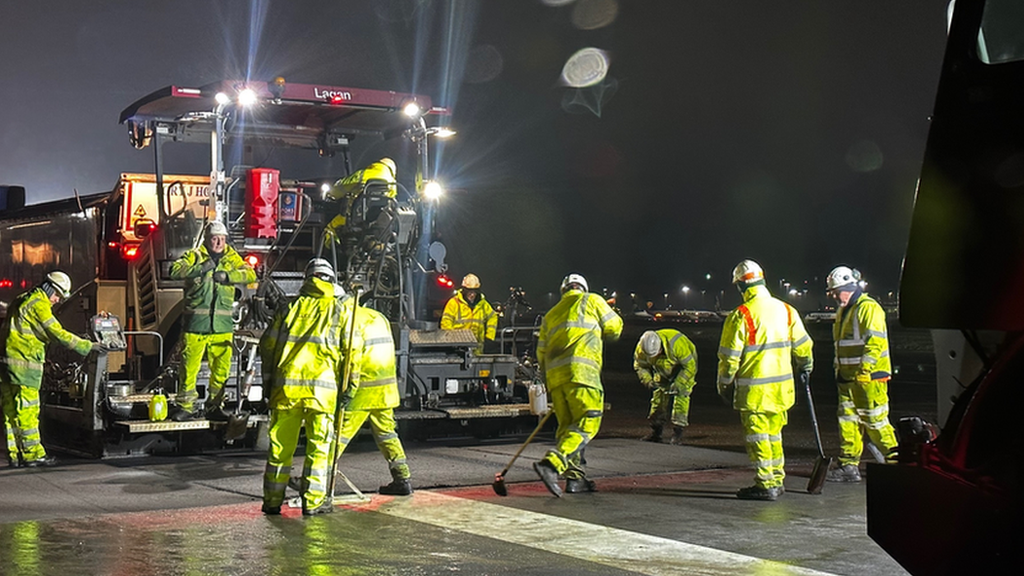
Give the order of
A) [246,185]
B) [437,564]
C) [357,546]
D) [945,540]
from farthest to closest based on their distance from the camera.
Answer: [246,185] < [357,546] < [437,564] < [945,540]

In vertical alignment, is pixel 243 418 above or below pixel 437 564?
above

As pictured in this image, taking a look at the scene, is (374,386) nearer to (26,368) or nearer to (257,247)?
(257,247)

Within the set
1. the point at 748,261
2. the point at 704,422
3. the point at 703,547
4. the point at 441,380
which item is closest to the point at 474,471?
the point at 441,380

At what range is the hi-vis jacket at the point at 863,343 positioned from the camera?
9.73m

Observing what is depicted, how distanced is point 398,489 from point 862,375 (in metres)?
3.86

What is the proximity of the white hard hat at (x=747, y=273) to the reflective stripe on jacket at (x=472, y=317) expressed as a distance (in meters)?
4.96

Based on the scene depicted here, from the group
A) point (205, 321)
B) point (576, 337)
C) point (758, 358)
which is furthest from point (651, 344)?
point (205, 321)

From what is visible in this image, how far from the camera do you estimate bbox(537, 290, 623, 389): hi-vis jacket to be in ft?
29.8

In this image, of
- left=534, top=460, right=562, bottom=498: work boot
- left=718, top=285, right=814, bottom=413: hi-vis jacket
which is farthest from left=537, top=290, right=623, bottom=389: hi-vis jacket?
left=718, top=285, right=814, bottom=413: hi-vis jacket

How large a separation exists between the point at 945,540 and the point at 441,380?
912cm

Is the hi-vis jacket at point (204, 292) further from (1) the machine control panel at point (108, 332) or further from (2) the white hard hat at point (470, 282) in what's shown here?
(2) the white hard hat at point (470, 282)

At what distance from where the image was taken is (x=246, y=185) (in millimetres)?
11578

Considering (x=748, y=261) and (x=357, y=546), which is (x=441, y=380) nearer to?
(x=748, y=261)

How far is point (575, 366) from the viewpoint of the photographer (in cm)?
905
